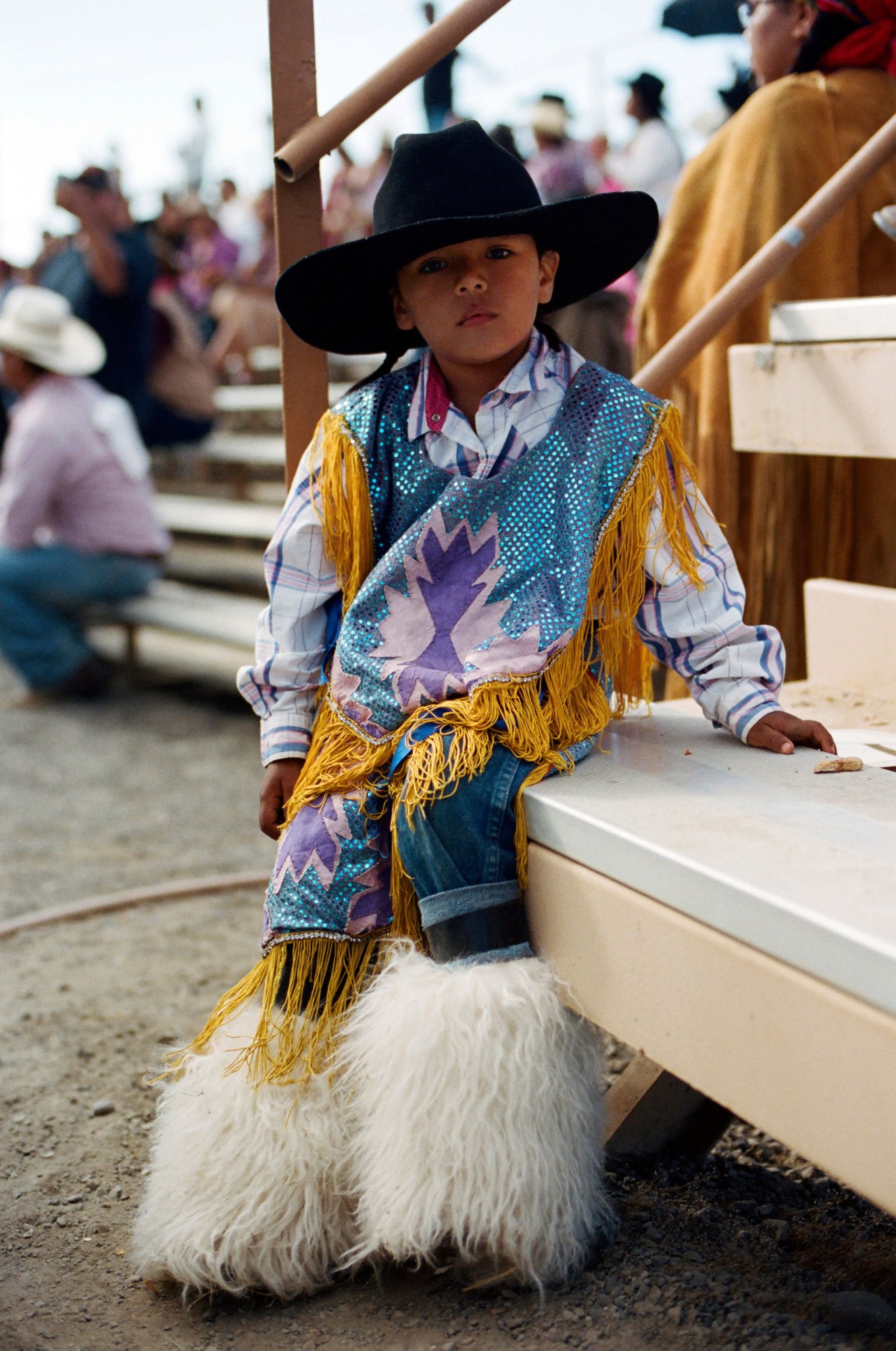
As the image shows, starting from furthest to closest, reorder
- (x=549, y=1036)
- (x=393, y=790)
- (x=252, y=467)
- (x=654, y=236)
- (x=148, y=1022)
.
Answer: (x=252, y=467) < (x=148, y=1022) < (x=654, y=236) < (x=393, y=790) < (x=549, y=1036)

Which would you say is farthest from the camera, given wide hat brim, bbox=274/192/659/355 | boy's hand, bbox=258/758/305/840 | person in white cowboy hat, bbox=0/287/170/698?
person in white cowboy hat, bbox=0/287/170/698

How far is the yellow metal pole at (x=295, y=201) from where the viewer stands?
198cm

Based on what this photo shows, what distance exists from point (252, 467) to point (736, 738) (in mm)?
5357

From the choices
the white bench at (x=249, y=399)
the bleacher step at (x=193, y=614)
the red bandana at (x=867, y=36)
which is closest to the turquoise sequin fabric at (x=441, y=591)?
the red bandana at (x=867, y=36)

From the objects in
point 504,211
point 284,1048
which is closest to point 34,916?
point 284,1048

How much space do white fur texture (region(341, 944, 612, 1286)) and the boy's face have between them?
77 centimetres

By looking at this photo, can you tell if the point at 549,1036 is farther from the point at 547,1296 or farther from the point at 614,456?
the point at 614,456

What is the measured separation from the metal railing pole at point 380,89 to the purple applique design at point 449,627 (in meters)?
0.64

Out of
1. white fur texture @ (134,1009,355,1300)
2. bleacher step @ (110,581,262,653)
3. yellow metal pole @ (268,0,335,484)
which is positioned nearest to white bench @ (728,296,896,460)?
yellow metal pole @ (268,0,335,484)

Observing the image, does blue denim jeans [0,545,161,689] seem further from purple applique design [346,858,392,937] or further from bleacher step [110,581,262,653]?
purple applique design [346,858,392,937]

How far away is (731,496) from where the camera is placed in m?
2.73

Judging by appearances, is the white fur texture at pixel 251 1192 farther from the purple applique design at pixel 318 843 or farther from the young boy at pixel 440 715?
the purple applique design at pixel 318 843

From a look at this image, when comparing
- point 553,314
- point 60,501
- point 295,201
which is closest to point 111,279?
point 60,501

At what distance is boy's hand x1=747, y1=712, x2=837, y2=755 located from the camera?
66.7 inches
